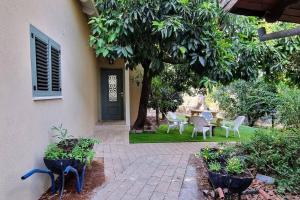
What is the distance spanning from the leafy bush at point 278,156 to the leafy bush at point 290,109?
0.33m

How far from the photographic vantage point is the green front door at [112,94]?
38.1 ft

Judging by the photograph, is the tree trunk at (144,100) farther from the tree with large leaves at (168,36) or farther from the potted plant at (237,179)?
the potted plant at (237,179)

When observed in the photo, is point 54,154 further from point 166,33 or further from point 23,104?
point 166,33

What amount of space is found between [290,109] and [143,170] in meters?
3.13

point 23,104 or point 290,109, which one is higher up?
point 23,104

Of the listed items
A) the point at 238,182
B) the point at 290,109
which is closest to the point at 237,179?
the point at 238,182

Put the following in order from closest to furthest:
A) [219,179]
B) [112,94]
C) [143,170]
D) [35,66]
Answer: [219,179] < [35,66] < [143,170] < [112,94]

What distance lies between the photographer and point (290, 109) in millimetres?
5266

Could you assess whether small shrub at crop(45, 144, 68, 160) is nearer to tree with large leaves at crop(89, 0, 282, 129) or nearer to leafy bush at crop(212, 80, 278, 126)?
tree with large leaves at crop(89, 0, 282, 129)

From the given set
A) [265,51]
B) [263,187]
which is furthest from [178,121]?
[263,187]

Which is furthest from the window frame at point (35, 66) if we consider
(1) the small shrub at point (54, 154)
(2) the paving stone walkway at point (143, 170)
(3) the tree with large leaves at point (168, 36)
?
(3) the tree with large leaves at point (168, 36)

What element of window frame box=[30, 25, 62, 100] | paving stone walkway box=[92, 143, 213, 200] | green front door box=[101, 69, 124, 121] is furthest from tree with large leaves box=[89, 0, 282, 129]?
green front door box=[101, 69, 124, 121]

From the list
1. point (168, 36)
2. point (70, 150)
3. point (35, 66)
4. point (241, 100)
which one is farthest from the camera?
point (241, 100)

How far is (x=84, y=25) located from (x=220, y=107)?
9.28 metres
